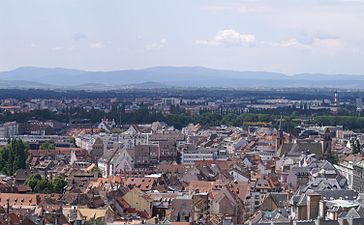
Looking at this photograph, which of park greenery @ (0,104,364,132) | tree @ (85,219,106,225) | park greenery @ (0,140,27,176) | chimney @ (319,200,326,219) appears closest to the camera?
chimney @ (319,200,326,219)

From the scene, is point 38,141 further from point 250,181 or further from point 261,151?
point 250,181

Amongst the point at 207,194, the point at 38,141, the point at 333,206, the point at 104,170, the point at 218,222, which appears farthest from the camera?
the point at 38,141

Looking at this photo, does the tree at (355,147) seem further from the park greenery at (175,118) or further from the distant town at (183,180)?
the park greenery at (175,118)

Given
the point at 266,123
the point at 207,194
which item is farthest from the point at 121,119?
the point at 207,194

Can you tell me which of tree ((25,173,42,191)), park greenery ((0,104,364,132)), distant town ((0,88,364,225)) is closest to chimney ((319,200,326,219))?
distant town ((0,88,364,225))

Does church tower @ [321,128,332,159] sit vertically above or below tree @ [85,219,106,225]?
below

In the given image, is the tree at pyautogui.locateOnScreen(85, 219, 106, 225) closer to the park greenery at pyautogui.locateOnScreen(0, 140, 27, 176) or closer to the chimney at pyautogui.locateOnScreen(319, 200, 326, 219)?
the chimney at pyautogui.locateOnScreen(319, 200, 326, 219)

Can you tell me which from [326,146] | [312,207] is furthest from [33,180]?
[326,146]

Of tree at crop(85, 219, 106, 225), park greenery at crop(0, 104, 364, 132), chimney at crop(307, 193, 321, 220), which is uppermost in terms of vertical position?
chimney at crop(307, 193, 321, 220)

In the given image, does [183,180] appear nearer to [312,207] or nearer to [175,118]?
[312,207]
